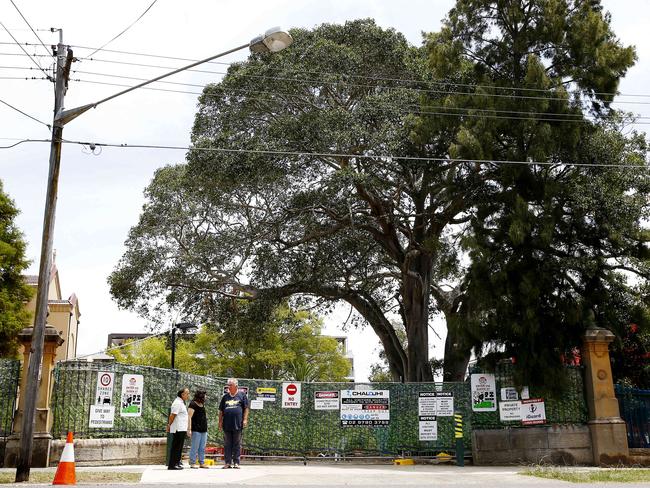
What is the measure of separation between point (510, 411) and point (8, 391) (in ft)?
38.0

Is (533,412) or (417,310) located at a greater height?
(417,310)

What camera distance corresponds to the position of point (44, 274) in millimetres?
11875

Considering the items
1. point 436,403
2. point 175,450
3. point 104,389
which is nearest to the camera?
point 175,450

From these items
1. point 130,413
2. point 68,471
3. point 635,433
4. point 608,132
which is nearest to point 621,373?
point 635,433

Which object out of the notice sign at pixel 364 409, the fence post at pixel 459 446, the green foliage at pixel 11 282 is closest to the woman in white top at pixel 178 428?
the notice sign at pixel 364 409

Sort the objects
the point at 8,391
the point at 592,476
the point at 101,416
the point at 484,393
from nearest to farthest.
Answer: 1. the point at 592,476
2. the point at 8,391
3. the point at 101,416
4. the point at 484,393

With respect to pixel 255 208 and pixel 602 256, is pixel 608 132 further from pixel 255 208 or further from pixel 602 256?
pixel 255 208

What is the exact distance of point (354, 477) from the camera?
1259 cm

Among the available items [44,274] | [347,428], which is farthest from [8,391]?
[347,428]

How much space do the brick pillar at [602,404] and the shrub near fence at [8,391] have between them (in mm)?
13019

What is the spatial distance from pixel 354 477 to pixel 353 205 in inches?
518

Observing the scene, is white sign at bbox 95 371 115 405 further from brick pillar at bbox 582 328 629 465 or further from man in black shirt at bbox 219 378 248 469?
brick pillar at bbox 582 328 629 465

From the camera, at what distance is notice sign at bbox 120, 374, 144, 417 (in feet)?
52.7

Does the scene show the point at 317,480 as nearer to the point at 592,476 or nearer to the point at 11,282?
the point at 592,476
